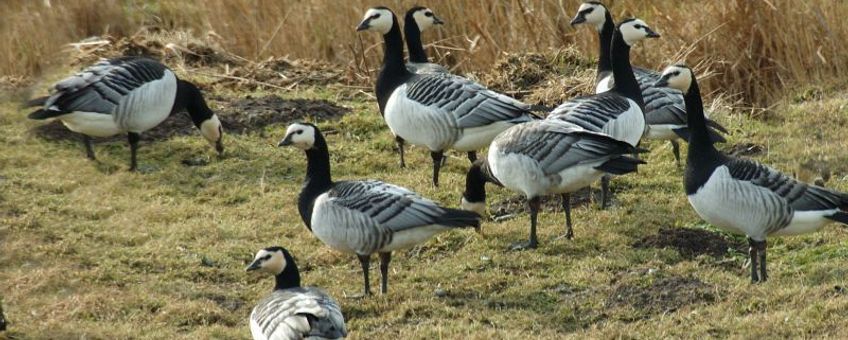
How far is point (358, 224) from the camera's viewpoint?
24.5ft

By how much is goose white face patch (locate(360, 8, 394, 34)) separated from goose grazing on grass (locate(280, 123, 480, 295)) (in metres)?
3.87

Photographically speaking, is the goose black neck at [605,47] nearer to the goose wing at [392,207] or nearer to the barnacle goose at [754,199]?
the barnacle goose at [754,199]

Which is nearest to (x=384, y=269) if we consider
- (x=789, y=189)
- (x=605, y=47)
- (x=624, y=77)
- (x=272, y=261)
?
(x=272, y=261)

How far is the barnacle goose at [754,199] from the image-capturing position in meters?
7.05

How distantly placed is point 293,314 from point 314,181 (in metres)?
2.07

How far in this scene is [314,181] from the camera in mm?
7977

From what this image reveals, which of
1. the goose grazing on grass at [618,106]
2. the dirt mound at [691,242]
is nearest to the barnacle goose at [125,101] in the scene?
the goose grazing on grass at [618,106]

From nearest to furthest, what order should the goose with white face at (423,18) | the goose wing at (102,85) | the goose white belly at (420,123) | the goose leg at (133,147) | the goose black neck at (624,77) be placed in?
the goose black neck at (624,77) → the goose white belly at (420,123) → the goose wing at (102,85) → the goose leg at (133,147) → the goose with white face at (423,18)

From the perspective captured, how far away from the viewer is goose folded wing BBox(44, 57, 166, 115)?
1062 centimetres

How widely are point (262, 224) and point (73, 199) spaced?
191cm

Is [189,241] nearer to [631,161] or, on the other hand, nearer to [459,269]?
[459,269]

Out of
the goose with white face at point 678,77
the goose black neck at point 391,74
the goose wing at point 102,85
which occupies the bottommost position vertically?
the goose wing at point 102,85

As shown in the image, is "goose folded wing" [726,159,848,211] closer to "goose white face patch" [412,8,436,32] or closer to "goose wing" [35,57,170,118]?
"goose white face patch" [412,8,436,32]

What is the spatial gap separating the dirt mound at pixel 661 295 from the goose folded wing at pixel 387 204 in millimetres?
1291
